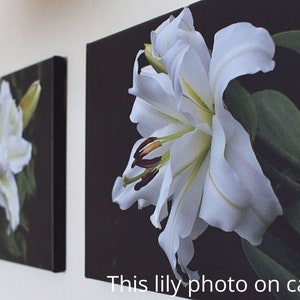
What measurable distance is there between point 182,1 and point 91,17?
0.92 ft

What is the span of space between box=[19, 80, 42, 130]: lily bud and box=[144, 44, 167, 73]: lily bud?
0.38 m

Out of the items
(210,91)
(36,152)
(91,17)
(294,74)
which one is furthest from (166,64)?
(36,152)

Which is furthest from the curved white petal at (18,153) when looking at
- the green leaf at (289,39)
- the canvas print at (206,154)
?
the green leaf at (289,39)

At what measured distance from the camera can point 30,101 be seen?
1224 mm

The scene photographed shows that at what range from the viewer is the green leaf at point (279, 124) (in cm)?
70

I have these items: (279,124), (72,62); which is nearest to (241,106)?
(279,124)

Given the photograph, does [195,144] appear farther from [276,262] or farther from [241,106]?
[276,262]

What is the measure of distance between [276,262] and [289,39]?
313 mm

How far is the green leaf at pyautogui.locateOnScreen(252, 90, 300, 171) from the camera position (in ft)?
2.30

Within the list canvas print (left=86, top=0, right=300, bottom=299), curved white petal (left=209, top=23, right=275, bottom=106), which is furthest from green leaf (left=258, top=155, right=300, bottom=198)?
curved white petal (left=209, top=23, right=275, bottom=106)

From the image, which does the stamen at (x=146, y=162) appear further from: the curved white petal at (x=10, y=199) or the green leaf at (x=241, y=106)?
the curved white petal at (x=10, y=199)

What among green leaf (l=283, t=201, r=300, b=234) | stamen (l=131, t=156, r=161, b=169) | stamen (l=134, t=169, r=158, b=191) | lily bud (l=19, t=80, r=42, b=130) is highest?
lily bud (l=19, t=80, r=42, b=130)

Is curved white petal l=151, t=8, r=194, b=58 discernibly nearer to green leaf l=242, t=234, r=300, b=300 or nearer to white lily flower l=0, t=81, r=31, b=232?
green leaf l=242, t=234, r=300, b=300

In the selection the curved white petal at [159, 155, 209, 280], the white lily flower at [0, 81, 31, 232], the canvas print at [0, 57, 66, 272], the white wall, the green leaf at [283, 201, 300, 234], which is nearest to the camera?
the green leaf at [283, 201, 300, 234]
